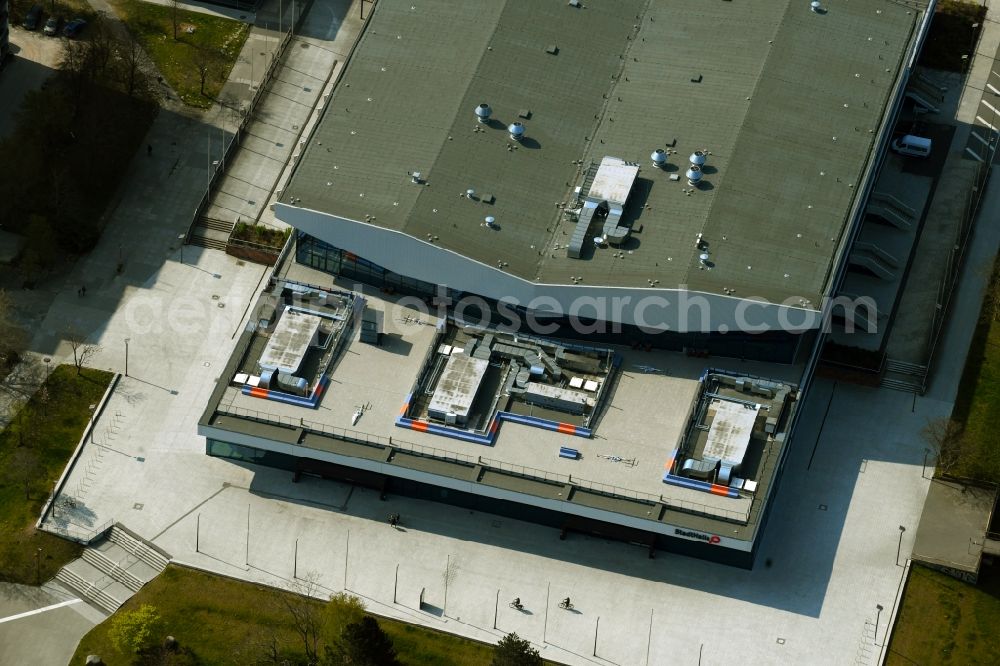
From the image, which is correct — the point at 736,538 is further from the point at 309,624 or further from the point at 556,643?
the point at 309,624

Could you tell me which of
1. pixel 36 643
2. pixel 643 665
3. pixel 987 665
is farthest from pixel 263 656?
pixel 987 665

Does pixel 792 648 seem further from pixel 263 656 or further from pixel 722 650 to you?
pixel 263 656

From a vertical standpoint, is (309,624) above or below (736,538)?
below

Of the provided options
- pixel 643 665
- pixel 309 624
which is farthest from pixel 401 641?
pixel 643 665

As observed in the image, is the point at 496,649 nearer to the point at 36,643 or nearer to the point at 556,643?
the point at 556,643

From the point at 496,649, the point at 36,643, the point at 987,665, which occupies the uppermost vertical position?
the point at 987,665

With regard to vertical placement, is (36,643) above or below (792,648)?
below

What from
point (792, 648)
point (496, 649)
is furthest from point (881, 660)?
point (496, 649)
